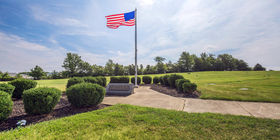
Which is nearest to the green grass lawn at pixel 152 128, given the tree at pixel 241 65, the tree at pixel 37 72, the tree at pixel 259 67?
the tree at pixel 37 72

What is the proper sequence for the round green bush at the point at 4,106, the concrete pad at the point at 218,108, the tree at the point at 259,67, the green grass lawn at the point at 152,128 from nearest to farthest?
the green grass lawn at the point at 152,128
the round green bush at the point at 4,106
the concrete pad at the point at 218,108
the tree at the point at 259,67

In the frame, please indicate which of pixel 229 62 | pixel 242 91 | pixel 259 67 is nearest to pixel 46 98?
pixel 242 91

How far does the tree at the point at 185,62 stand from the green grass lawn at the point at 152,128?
55.6 m

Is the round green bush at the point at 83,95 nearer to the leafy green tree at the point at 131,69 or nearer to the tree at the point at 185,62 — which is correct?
the leafy green tree at the point at 131,69

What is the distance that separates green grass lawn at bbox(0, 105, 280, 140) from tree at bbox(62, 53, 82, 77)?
44.4 m

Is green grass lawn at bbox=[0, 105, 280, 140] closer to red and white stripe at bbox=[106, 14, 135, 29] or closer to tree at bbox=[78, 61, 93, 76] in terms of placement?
red and white stripe at bbox=[106, 14, 135, 29]

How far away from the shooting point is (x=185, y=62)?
5550cm

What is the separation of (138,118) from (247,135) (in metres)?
2.57

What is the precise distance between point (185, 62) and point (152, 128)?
57.7m

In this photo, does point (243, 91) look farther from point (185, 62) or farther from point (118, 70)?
point (185, 62)

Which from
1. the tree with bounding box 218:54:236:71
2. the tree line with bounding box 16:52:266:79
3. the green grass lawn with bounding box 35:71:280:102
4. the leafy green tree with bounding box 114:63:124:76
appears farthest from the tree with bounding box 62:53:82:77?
the tree with bounding box 218:54:236:71

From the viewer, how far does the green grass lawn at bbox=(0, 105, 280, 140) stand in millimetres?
2383

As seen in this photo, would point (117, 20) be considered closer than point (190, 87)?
No

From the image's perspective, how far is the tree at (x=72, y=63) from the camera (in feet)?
137
